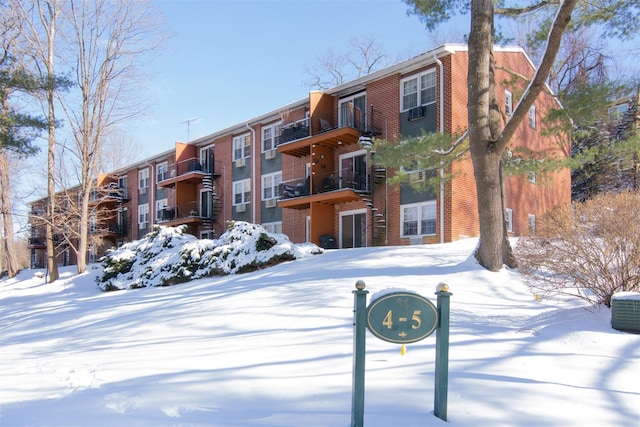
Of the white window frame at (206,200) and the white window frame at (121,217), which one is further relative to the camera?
the white window frame at (121,217)

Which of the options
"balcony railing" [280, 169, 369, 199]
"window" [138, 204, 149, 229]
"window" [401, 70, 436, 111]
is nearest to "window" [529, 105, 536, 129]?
"window" [401, 70, 436, 111]

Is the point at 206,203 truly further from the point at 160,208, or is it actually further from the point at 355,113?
the point at 355,113

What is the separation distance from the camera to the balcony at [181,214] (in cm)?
2998

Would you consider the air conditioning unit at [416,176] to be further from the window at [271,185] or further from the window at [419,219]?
the window at [271,185]

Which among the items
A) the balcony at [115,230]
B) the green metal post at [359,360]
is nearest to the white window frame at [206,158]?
the balcony at [115,230]

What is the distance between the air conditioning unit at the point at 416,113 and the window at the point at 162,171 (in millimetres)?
20165

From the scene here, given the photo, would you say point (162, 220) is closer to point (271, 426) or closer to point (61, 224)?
point (61, 224)

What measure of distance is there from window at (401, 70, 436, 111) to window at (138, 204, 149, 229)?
2385 centimetres

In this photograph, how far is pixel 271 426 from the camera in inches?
157

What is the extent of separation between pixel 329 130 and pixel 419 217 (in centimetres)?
578

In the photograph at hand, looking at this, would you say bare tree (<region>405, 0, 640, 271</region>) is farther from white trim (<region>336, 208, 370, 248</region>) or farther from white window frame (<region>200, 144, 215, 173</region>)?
white window frame (<region>200, 144, 215, 173</region>)

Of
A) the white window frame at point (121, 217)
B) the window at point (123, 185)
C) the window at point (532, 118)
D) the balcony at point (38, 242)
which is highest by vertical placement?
the window at point (532, 118)

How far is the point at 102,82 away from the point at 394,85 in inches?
598

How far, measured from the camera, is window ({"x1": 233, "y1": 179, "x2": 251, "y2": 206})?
28.1 m
